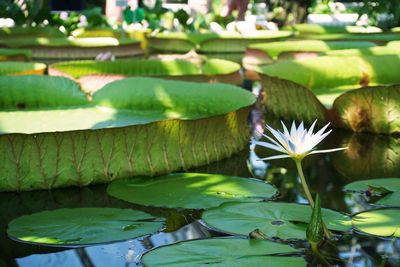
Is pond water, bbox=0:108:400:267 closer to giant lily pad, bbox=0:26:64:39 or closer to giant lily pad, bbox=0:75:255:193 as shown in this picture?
giant lily pad, bbox=0:75:255:193

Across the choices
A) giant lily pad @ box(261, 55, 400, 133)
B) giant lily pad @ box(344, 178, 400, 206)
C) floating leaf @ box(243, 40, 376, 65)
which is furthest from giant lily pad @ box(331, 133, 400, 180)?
floating leaf @ box(243, 40, 376, 65)

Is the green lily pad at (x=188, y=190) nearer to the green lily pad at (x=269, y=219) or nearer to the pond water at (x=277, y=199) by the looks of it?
the pond water at (x=277, y=199)

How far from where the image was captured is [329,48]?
19.9 feet

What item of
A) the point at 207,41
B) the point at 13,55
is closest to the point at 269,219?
the point at 13,55

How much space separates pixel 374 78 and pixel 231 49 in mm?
5466

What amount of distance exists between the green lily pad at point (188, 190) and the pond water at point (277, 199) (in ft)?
0.11

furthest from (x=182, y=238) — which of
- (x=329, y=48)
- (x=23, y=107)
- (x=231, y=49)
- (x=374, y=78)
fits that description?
(x=231, y=49)

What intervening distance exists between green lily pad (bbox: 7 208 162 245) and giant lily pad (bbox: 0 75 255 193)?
1.35 feet

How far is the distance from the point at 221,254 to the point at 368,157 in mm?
1529

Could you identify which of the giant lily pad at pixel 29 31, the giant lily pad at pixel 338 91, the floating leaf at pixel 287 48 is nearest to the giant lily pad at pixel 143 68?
the giant lily pad at pixel 338 91

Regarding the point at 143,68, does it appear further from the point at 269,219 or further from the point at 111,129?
the point at 269,219

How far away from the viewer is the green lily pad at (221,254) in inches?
55.0

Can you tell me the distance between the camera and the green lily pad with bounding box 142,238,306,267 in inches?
55.0

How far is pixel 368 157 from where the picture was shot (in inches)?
109
